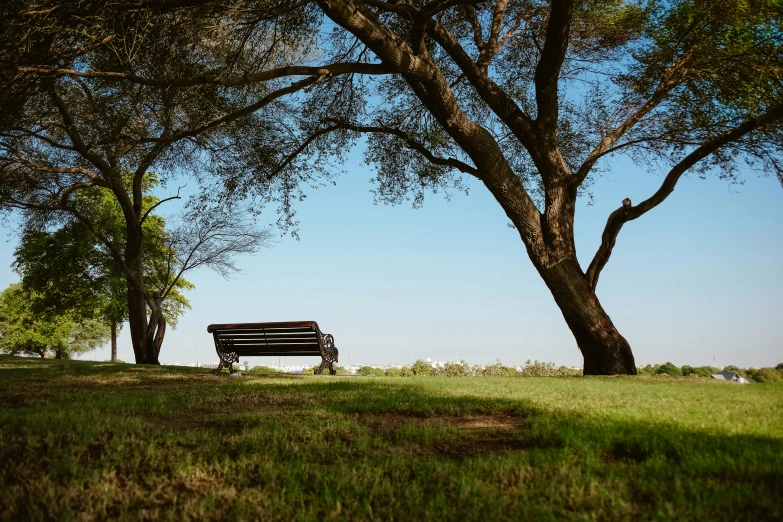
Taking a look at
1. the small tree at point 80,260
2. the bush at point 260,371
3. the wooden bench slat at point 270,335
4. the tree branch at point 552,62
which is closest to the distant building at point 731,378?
the tree branch at point 552,62

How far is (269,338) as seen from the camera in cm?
1388

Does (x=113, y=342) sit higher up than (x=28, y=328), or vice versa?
(x=28, y=328)

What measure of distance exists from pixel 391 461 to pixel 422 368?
16.4m

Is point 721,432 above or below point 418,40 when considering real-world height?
below

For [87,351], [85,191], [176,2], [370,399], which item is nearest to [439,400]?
[370,399]

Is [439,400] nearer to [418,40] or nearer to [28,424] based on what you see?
[28,424]

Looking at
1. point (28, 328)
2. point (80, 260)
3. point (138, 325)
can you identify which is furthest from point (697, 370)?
point (28, 328)

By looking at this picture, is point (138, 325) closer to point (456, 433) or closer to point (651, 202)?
point (651, 202)

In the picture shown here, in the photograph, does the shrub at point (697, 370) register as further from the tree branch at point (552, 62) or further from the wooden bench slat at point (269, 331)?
the wooden bench slat at point (269, 331)

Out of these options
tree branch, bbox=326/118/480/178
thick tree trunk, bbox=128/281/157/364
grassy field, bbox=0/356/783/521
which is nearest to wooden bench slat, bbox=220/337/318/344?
tree branch, bbox=326/118/480/178

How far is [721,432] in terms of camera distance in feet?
14.8

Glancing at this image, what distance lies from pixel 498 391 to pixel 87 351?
52951mm

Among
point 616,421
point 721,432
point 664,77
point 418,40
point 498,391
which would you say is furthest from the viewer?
point 664,77

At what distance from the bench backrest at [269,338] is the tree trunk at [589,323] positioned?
576 cm
